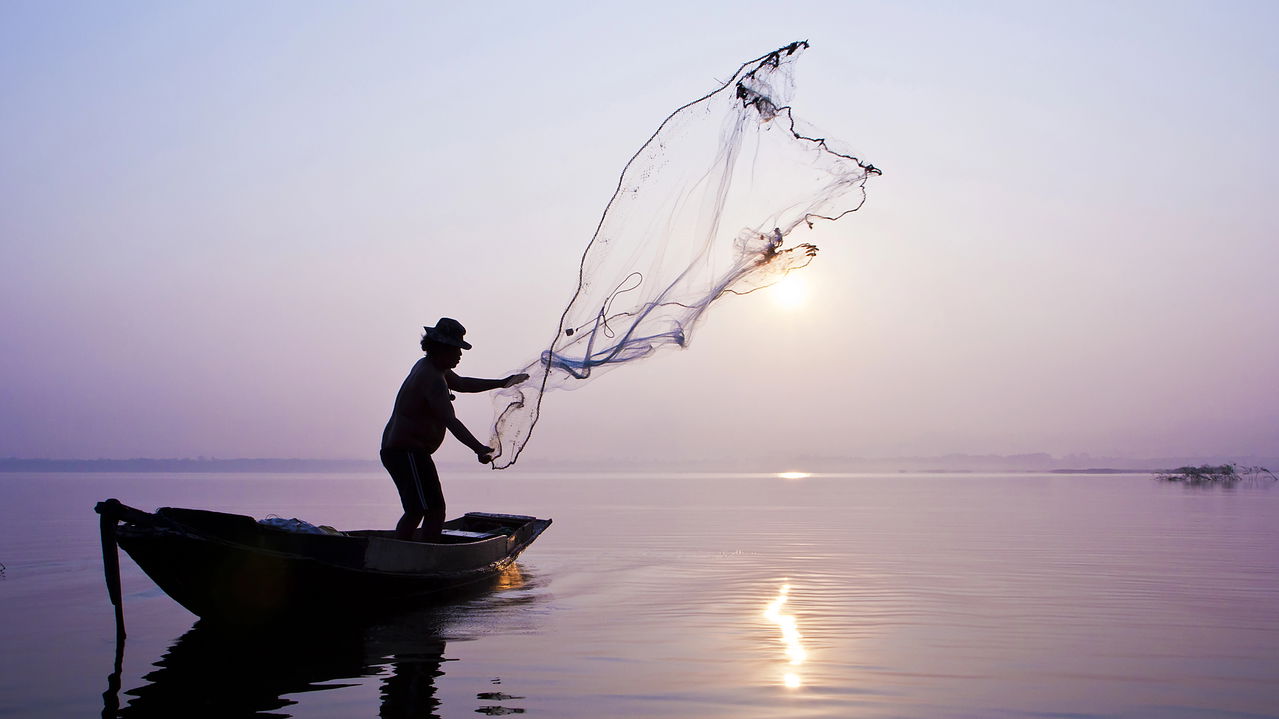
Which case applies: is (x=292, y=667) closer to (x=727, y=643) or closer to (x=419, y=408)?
(x=419, y=408)

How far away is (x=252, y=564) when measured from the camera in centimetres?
991

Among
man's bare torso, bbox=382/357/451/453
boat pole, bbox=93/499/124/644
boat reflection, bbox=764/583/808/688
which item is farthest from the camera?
man's bare torso, bbox=382/357/451/453

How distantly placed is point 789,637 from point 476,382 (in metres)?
4.79

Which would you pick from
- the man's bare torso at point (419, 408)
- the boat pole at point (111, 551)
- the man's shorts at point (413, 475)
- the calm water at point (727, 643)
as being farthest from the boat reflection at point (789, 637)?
the boat pole at point (111, 551)

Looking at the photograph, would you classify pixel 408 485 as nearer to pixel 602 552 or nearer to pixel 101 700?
pixel 101 700

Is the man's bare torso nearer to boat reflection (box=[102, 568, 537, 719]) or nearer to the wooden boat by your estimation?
the wooden boat

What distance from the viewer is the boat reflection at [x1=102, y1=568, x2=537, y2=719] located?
24.6 ft

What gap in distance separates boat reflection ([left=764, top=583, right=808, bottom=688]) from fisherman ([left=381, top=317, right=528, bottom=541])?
156 inches

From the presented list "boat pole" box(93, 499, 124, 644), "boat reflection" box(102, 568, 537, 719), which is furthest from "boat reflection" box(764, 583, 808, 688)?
"boat pole" box(93, 499, 124, 644)

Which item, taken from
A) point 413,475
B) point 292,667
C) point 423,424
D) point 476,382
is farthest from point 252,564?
point 476,382

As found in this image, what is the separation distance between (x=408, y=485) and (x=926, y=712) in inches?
250

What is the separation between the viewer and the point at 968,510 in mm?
35000

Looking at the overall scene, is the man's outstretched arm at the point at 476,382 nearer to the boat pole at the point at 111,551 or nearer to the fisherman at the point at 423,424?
the fisherman at the point at 423,424

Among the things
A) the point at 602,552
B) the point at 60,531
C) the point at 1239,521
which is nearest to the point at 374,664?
the point at 602,552
